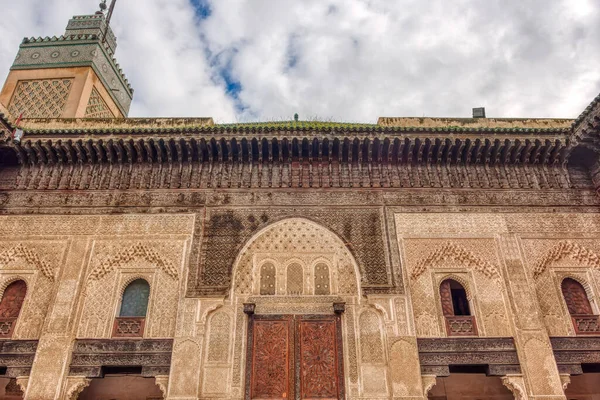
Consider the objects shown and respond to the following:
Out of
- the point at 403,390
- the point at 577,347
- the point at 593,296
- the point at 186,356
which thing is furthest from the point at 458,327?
the point at 186,356

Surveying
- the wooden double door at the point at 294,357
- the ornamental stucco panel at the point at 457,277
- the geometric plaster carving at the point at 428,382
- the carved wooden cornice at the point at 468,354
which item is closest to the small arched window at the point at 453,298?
the ornamental stucco panel at the point at 457,277

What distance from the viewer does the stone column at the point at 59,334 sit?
237 inches

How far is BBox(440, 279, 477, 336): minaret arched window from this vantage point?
6.49 metres

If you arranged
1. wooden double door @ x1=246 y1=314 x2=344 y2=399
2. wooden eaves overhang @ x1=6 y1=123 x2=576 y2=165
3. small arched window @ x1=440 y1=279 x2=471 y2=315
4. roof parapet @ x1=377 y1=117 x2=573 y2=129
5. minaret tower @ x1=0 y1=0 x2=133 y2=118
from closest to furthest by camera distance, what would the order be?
1. wooden double door @ x1=246 y1=314 x2=344 y2=399
2. small arched window @ x1=440 y1=279 x2=471 y2=315
3. wooden eaves overhang @ x1=6 y1=123 x2=576 y2=165
4. roof parapet @ x1=377 y1=117 x2=573 y2=129
5. minaret tower @ x1=0 y1=0 x2=133 y2=118

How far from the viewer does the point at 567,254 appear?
7059 mm

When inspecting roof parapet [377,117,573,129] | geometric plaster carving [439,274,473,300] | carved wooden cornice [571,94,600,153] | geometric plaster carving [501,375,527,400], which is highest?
roof parapet [377,117,573,129]

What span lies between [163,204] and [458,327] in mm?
5386

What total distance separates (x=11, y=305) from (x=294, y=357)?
4.69 m

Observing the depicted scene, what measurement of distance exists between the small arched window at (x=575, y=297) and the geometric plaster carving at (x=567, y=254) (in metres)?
0.39

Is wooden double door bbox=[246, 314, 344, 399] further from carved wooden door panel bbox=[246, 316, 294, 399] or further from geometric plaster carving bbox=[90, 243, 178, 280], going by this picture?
geometric plaster carving bbox=[90, 243, 178, 280]

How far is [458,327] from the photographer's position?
649 cm

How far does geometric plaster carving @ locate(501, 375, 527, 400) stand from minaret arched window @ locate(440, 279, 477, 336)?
0.76 m

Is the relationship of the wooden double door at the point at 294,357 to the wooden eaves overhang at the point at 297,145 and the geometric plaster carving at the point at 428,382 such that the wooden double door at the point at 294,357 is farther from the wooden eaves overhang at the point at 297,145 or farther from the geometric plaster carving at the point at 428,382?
the wooden eaves overhang at the point at 297,145

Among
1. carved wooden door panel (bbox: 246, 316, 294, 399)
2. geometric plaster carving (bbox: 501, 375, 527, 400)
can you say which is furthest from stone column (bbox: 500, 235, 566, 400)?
carved wooden door panel (bbox: 246, 316, 294, 399)
